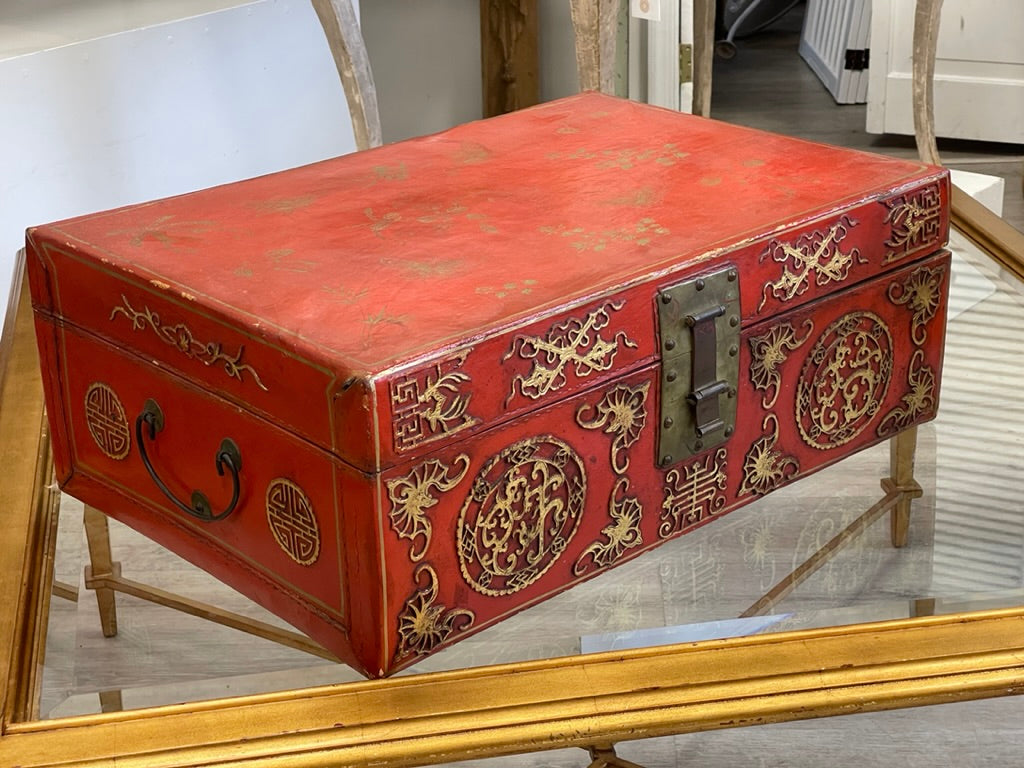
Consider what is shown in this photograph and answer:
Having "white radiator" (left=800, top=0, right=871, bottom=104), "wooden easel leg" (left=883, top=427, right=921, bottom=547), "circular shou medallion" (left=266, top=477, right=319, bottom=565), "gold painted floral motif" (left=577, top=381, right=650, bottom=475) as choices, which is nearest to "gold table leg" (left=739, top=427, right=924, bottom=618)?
"wooden easel leg" (left=883, top=427, right=921, bottom=547)

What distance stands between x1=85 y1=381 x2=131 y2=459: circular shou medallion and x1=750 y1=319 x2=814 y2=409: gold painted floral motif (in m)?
0.37

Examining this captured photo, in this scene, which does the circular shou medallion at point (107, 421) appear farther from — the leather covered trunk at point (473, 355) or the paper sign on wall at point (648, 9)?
the paper sign on wall at point (648, 9)

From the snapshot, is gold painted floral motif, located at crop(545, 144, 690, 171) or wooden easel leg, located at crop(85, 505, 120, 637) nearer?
wooden easel leg, located at crop(85, 505, 120, 637)

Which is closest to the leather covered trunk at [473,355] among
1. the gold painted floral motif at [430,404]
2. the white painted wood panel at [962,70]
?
the gold painted floral motif at [430,404]

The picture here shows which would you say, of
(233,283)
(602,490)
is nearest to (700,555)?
Answer: (602,490)

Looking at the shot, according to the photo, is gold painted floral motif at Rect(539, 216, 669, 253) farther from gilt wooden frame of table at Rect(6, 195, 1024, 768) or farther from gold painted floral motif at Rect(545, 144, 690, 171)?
gilt wooden frame of table at Rect(6, 195, 1024, 768)

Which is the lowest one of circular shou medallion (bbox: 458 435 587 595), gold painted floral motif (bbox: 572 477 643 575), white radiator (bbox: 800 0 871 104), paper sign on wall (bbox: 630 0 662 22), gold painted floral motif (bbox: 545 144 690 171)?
white radiator (bbox: 800 0 871 104)

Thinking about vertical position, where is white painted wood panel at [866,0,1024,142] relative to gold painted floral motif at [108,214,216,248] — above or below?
below

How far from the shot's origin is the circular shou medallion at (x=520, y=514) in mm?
652

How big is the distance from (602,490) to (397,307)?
16 cm

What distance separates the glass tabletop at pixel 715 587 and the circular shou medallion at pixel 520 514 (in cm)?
3

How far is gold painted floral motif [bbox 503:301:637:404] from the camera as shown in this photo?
646 mm

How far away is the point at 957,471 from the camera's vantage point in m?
0.85

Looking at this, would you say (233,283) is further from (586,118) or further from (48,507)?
(586,118)
